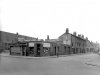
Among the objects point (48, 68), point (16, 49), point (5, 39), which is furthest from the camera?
point (5, 39)

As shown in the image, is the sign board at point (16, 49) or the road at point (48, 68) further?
the sign board at point (16, 49)

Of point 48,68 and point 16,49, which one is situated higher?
point 16,49

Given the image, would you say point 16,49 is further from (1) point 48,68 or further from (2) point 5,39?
(1) point 48,68

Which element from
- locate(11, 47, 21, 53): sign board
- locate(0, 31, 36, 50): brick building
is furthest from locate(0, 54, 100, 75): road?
locate(0, 31, 36, 50): brick building

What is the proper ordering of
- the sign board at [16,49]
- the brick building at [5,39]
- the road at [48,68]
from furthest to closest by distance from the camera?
the brick building at [5,39] < the sign board at [16,49] < the road at [48,68]

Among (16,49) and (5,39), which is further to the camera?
(5,39)

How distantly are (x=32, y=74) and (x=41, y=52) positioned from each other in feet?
77.9

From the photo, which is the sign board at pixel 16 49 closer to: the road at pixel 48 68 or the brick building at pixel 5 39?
the brick building at pixel 5 39

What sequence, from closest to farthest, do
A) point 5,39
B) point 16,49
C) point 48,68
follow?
1. point 48,68
2. point 16,49
3. point 5,39

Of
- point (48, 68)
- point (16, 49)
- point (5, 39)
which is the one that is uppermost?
point (5, 39)

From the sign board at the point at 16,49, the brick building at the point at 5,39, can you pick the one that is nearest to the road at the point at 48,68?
the sign board at the point at 16,49

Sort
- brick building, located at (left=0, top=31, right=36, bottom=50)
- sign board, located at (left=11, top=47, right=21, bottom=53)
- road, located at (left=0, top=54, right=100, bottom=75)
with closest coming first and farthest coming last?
road, located at (left=0, top=54, right=100, bottom=75), sign board, located at (left=11, top=47, right=21, bottom=53), brick building, located at (left=0, top=31, right=36, bottom=50)

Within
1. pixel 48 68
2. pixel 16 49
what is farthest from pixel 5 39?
pixel 48 68

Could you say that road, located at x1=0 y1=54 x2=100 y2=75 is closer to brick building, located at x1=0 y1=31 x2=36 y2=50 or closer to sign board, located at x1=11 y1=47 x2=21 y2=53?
sign board, located at x1=11 y1=47 x2=21 y2=53
